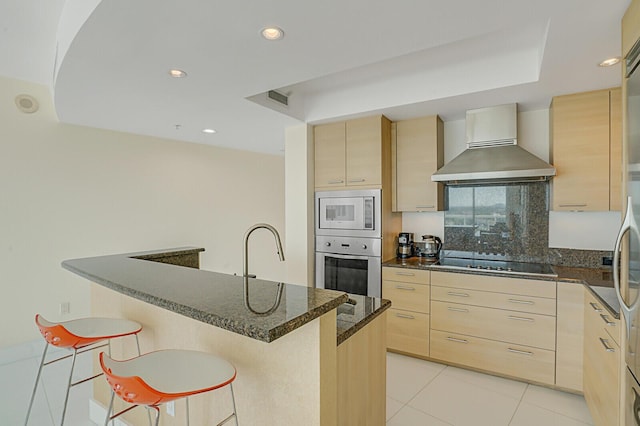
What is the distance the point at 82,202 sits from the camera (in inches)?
148

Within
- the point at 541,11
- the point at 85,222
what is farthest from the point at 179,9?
the point at 85,222

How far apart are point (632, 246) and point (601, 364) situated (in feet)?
3.03

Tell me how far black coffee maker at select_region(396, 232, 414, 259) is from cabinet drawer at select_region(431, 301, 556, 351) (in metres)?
0.66

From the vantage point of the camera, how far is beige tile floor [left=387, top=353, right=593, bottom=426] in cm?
219

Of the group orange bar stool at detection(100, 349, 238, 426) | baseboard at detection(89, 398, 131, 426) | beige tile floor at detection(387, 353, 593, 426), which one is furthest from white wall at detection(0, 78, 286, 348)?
beige tile floor at detection(387, 353, 593, 426)

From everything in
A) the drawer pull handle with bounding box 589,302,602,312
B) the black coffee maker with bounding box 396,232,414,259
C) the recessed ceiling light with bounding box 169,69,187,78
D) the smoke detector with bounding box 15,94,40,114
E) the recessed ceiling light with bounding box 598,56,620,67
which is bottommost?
the drawer pull handle with bounding box 589,302,602,312

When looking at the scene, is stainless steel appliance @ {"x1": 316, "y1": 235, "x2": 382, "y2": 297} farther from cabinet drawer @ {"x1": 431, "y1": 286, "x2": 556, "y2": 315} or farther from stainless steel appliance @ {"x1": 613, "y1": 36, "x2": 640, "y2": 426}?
stainless steel appliance @ {"x1": 613, "y1": 36, "x2": 640, "y2": 426}

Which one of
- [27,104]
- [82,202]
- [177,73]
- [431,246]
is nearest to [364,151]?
[431,246]

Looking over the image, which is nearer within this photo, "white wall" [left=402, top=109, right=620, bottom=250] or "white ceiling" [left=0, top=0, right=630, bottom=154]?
"white ceiling" [left=0, top=0, right=630, bottom=154]

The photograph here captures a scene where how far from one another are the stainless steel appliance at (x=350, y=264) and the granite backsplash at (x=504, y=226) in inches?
33.6

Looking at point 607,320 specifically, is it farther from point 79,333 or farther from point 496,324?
point 79,333

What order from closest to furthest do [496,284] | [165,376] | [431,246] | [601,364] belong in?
[165,376], [601,364], [496,284], [431,246]

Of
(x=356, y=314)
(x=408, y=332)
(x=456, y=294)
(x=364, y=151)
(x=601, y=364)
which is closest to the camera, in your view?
(x=356, y=314)

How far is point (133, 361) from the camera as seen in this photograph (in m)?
1.39
